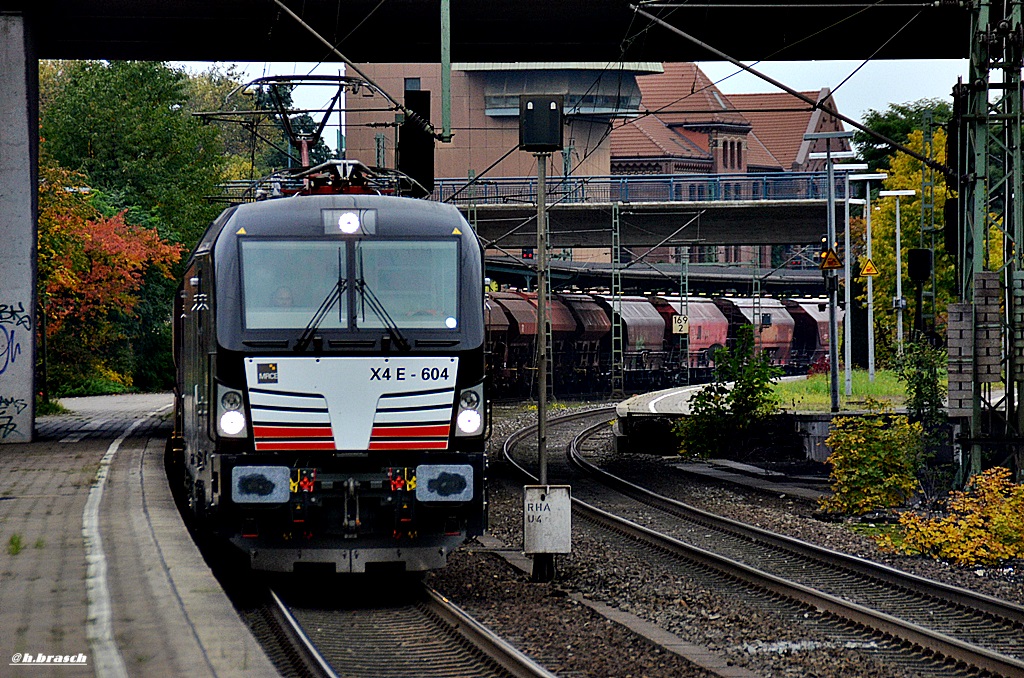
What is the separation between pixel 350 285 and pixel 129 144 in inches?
1698

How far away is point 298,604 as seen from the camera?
11.4m

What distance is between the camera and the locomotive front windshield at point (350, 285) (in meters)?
11.0

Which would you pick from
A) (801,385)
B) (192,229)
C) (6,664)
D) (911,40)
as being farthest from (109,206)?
(6,664)

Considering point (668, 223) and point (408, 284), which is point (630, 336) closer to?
point (668, 223)

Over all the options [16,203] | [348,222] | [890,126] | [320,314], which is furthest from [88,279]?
[890,126]

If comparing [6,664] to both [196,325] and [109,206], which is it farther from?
[109,206]

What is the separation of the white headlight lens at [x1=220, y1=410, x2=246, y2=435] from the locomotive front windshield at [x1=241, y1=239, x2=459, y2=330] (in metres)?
0.70

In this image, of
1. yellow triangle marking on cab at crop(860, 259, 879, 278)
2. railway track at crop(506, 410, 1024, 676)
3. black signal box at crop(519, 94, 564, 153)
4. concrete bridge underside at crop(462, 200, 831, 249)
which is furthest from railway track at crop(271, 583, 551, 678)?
concrete bridge underside at crop(462, 200, 831, 249)

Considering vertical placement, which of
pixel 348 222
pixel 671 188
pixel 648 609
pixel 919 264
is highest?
pixel 671 188

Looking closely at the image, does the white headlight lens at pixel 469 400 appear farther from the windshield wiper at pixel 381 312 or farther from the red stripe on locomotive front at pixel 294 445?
the red stripe on locomotive front at pixel 294 445

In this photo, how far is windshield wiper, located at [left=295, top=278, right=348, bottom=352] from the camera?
1083cm

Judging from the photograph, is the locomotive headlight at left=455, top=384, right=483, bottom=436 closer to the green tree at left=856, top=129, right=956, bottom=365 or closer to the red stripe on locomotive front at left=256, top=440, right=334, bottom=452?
the red stripe on locomotive front at left=256, top=440, right=334, bottom=452

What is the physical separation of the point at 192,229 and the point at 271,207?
4134 cm

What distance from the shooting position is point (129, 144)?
170ft
